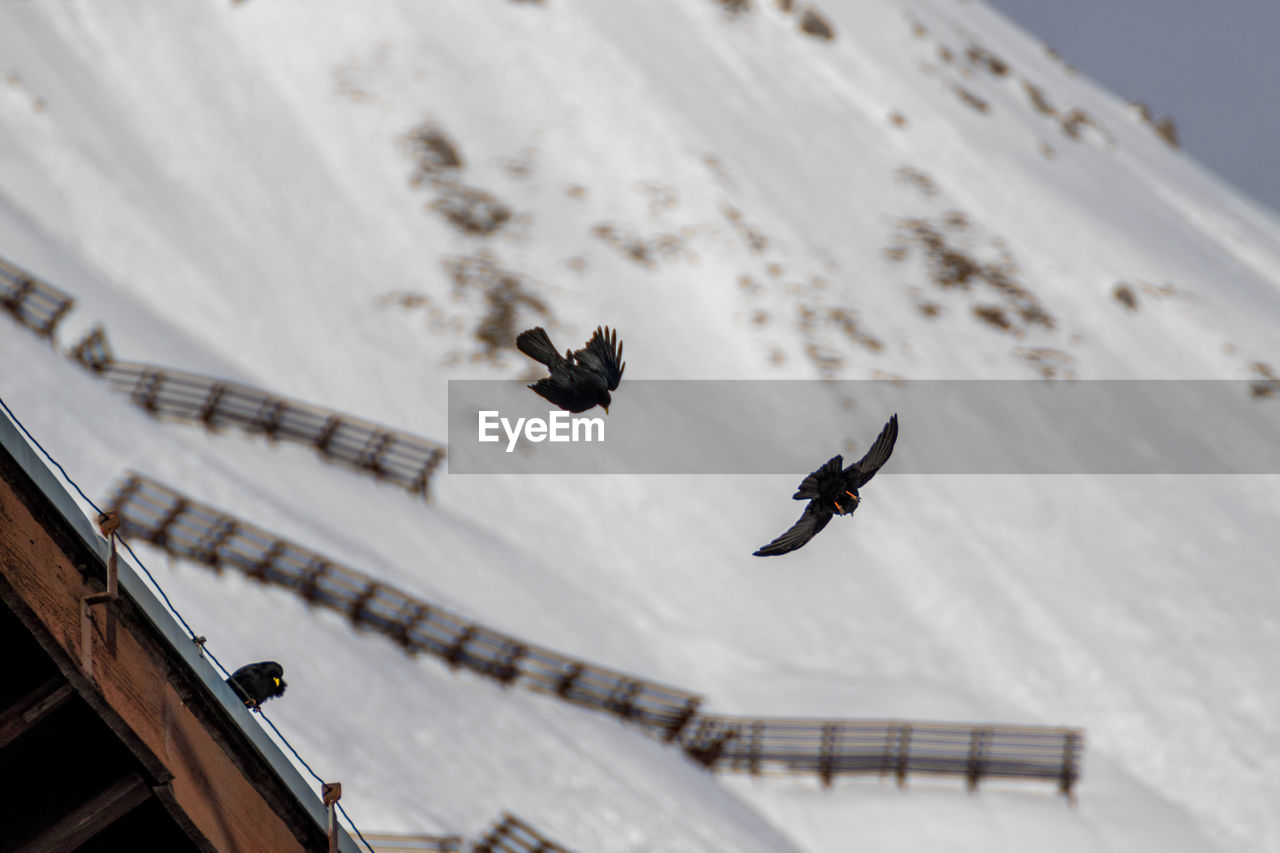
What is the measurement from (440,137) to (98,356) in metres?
24.9

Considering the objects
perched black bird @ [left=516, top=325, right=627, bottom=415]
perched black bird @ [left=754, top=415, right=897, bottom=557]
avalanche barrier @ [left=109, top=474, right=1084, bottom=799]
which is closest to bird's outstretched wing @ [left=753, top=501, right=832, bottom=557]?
perched black bird @ [left=754, top=415, right=897, bottom=557]

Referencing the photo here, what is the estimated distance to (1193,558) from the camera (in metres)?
42.7

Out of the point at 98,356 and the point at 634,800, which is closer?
the point at 634,800

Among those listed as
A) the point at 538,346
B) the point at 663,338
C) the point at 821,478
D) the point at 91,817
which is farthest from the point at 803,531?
the point at 663,338

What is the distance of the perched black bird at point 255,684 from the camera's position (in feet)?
27.4

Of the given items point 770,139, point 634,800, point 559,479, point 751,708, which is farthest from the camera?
point 770,139

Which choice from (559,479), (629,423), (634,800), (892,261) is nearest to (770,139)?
(892,261)

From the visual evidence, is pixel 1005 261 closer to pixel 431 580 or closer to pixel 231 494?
pixel 431 580

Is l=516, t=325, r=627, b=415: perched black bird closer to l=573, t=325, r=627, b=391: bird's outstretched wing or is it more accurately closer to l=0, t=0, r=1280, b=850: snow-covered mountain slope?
l=573, t=325, r=627, b=391: bird's outstretched wing

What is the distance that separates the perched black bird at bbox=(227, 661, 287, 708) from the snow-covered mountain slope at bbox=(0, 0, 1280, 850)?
12980mm

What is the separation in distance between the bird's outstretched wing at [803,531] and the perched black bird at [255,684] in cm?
394

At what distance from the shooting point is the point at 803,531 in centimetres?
1073

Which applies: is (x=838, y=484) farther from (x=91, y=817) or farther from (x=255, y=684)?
(x=91, y=817)

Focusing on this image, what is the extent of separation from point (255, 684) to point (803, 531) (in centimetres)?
485
